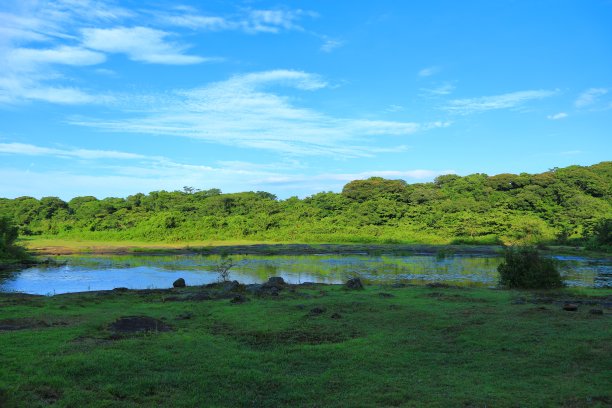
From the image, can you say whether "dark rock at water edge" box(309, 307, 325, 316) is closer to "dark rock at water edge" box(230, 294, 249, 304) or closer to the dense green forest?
"dark rock at water edge" box(230, 294, 249, 304)

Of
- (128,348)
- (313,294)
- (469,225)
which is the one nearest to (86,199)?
(469,225)

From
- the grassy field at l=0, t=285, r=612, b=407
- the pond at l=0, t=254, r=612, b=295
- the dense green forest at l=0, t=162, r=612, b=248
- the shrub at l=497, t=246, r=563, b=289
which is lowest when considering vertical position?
the pond at l=0, t=254, r=612, b=295

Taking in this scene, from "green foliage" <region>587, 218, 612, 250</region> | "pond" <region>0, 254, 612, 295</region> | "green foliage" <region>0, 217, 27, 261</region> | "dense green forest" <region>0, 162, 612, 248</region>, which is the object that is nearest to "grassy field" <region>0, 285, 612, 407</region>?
"pond" <region>0, 254, 612, 295</region>

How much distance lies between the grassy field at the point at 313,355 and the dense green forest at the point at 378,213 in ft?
161

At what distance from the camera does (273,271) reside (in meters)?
33.6

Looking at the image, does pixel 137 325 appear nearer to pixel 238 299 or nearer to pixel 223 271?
pixel 238 299

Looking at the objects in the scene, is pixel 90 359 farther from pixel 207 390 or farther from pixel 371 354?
pixel 371 354

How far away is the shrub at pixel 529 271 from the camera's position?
67.9 feet

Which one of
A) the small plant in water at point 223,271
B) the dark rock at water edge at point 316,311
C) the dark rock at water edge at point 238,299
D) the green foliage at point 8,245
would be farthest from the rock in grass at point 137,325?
the green foliage at point 8,245

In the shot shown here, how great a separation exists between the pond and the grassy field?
1185 cm

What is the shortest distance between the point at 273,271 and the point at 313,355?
78.4 ft

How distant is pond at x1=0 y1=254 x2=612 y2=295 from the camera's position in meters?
26.9

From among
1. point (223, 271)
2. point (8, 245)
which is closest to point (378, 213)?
point (223, 271)

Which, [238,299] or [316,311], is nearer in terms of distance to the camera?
[316,311]
